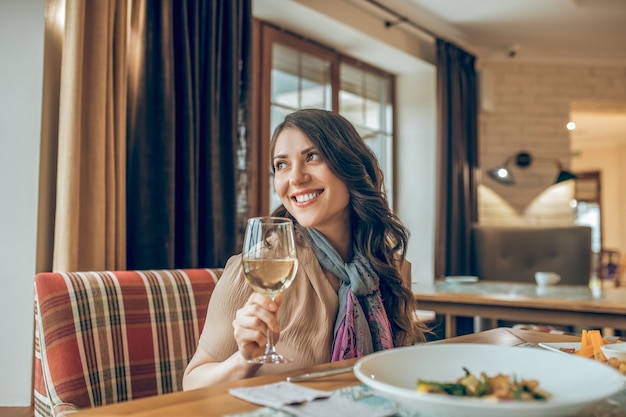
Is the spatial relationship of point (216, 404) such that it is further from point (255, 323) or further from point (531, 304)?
point (531, 304)

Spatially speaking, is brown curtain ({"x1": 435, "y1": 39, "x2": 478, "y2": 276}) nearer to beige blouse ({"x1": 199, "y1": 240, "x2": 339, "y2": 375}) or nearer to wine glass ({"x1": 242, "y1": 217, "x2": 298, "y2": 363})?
beige blouse ({"x1": 199, "y1": 240, "x2": 339, "y2": 375})

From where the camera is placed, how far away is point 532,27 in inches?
200

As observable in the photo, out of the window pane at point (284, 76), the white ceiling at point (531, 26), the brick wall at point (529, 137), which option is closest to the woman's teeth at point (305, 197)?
the window pane at point (284, 76)

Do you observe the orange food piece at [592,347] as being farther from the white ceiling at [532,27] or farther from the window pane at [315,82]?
the white ceiling at [532,27]

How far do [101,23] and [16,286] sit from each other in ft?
3.31

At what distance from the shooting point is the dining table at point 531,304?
237cm

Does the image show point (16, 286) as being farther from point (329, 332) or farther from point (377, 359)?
point (377, 359)

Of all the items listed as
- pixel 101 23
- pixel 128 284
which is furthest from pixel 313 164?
pixel 101 23

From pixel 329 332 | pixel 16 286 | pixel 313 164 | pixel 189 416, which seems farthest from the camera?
pixel 16 286

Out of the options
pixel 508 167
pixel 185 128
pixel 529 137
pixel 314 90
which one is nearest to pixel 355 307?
pixel 185 128

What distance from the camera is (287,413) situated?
70 centimetres

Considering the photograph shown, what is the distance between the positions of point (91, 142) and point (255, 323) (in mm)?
1637

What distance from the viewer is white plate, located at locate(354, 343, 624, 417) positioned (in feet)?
1.88

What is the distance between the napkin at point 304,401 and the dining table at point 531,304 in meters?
1.89
